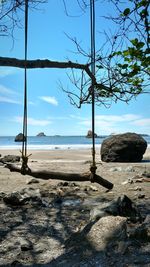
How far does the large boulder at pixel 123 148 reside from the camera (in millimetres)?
16828

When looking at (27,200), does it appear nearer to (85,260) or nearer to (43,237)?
(43,237)

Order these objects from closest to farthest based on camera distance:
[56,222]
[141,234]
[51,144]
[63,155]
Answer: [141,234]
[56,222]
[63,155]
[51,144]

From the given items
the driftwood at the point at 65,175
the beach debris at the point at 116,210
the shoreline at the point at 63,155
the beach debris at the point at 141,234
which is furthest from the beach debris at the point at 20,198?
the shoreline at the point at 63,155

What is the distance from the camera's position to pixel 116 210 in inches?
192

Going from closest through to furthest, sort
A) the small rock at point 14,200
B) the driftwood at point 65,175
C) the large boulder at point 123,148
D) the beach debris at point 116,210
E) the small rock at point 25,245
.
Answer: the small rock at point 25,245, the beach debris at point 116,210, the driftwood at point 65,175, the small rock at point 14,200, the large boulder at point 123,148

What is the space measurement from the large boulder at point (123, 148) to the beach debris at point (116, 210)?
1165 centimetres

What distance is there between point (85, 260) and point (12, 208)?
2.77m

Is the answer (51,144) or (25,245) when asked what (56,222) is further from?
(51,144)

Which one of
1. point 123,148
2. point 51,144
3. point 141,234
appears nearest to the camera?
point 141,234

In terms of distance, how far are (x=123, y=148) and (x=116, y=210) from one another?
12021 mm

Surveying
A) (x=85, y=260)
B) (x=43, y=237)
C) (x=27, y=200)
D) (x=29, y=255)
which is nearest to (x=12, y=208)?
(x=27, y=200)

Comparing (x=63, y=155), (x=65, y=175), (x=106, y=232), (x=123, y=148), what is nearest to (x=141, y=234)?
(x=106, y=232)

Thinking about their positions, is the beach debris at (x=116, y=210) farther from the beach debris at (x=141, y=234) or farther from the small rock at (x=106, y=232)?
the beach debris at (x=141, y=234)

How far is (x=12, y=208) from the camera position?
599 cm
